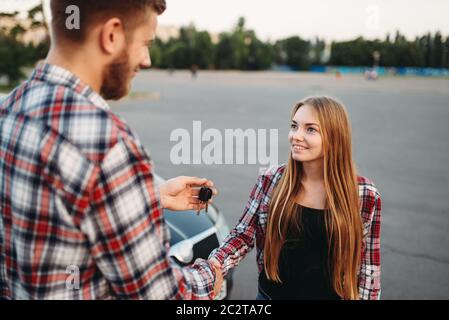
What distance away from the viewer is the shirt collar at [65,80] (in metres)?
0.97

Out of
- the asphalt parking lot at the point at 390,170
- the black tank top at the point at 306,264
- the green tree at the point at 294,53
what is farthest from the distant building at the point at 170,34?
the black tank top at the point at 306,264

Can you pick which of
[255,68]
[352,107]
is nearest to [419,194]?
[352,107]

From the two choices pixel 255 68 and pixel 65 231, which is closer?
pixel 65 231

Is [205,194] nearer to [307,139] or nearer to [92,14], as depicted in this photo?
[307,139]

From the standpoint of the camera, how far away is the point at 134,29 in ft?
3.34

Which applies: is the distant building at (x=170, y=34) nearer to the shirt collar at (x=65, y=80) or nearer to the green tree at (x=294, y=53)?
the green tree at (x=294, y=53)

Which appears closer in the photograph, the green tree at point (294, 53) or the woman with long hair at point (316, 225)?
the woman with long hair at point (316, 225)

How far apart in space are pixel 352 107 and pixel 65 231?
17.2 m

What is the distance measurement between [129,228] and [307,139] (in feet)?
3.62

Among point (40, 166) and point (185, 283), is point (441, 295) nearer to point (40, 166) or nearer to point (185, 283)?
point (185, 283)

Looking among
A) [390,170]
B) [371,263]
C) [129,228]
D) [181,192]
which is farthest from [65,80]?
[390,170]

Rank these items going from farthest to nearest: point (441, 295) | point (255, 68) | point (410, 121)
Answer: point (255, 68) → point (410, 121) → point (441, 295)

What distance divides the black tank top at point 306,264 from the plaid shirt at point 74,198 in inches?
35.1

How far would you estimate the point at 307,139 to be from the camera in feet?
6.06
